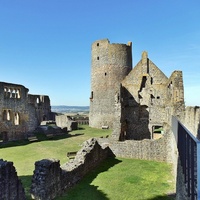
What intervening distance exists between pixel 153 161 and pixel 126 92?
33.0 feet

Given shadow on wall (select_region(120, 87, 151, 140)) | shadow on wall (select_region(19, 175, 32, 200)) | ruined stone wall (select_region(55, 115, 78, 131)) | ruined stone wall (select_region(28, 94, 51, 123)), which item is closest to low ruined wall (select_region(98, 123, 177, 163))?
shadow on wall (select_region(120, 87, 151, 140))

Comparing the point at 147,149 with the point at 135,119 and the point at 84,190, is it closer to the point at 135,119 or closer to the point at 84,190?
the point at 84,190

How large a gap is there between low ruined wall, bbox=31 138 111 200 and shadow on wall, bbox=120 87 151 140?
34.3ft

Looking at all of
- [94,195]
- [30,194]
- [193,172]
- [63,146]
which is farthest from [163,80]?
[193,172]

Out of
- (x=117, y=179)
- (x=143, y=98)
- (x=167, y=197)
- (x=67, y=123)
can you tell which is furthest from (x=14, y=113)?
(x=167, y=197)

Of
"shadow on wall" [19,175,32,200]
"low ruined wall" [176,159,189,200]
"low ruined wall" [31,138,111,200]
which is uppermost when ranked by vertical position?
"low ruined wall" [176,159,189,200]

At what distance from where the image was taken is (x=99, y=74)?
34406 millimetres

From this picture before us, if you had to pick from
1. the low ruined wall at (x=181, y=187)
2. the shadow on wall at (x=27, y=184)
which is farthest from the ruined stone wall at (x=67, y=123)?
the low ruined wall at (x=181, y=187)

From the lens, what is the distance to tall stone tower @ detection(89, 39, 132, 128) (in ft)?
110

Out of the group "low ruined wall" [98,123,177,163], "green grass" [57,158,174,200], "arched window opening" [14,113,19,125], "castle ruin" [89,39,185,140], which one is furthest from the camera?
"arched window opening" [14,113,19,125]

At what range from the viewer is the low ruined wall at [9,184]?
8.40 metres

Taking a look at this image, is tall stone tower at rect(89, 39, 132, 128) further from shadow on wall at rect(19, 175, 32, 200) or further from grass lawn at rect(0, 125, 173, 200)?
shadow on wall at rect(19, 175, 32, 200)

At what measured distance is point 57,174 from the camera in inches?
428

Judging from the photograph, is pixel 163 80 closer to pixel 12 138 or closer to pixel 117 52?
pixel 117 52
